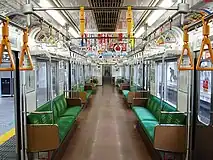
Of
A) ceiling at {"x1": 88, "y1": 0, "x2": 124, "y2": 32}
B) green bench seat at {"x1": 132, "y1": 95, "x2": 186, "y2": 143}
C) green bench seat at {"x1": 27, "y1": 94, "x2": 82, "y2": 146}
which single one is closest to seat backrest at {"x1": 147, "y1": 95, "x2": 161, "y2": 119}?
green bench seat at {"x1": 132, "y1": 95, "x2": 186, "y2": 143}

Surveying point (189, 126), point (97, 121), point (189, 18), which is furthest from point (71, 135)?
point (189, 18)

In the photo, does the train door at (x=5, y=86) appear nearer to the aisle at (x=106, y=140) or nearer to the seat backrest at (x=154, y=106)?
the aisle at (x=106, y=140)

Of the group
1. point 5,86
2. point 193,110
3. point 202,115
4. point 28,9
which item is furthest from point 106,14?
point 5,86

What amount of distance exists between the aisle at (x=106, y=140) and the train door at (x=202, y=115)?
114 centimetres

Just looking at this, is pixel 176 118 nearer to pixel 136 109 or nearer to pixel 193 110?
pixel 193 110

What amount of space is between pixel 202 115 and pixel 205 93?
1.15 ft

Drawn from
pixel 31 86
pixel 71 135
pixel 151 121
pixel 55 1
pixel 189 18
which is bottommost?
pixel 71 135

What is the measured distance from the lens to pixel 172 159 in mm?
4246

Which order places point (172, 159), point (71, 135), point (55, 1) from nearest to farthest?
point (172, 159), point (55, 1), point (71, 135)

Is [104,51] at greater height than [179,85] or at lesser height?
greater

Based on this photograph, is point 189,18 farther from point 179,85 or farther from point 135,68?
point 135,68

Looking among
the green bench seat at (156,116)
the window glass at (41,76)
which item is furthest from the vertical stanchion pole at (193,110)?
the window glass at (41,76)

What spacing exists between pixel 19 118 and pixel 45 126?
0.42 metres

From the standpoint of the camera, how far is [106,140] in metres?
5.53
